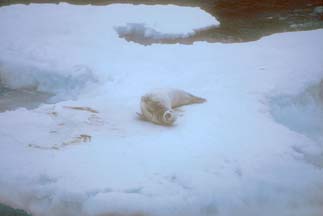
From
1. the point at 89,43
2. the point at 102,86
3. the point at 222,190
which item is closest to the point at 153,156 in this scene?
the point at 222,190

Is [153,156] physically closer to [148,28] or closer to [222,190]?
[222,190]

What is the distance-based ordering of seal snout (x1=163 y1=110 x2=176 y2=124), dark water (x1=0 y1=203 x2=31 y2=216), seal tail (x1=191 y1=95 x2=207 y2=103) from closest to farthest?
dark water (x1=0 y1=203 x2=31 y2=216) < seal snout (x1=163 y1=110 x2=176 y2=124) < seal tail (x1=191 y1=95 x2=207 y2=103)

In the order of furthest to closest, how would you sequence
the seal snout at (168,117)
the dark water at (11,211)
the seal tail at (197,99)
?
the seal tail at (197,99) < the seal snout at (168,117) < the dark water at (11,211)

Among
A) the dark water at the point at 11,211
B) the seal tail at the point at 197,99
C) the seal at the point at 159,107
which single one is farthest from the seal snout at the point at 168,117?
the dark water at the point at 11,211

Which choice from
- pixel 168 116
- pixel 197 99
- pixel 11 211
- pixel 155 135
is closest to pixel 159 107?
pixel 168 116

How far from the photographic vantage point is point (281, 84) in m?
3.35

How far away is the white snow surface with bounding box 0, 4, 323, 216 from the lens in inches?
84.2

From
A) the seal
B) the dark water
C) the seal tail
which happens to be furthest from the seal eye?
the dark water

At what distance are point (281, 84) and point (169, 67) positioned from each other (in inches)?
38.0

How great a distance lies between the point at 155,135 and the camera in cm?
265

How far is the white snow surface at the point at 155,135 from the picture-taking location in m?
2.14

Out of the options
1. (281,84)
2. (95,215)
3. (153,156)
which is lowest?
(95,215)

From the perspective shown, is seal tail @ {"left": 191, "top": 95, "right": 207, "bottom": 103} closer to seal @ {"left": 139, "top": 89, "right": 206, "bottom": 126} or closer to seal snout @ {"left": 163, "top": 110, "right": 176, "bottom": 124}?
seal @ {"left": 139, "top": 89, "right": 206, "bottom": 126}

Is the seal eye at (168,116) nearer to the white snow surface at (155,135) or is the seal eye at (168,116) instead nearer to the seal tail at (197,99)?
the white snow surface at (155,135)
